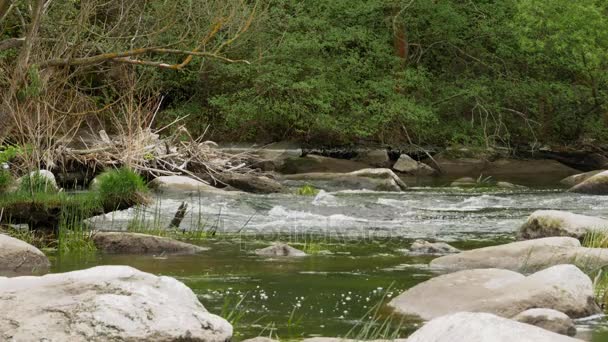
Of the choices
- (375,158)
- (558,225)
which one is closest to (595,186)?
(375,158)

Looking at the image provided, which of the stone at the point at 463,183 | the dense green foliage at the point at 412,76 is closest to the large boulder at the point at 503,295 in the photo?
the stone at the point at 463,183

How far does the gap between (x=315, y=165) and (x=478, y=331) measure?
66.8ft

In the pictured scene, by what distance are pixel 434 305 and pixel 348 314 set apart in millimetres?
655

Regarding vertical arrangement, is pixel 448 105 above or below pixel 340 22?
below

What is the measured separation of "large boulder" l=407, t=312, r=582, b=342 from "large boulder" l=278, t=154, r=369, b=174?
1980 centimetres

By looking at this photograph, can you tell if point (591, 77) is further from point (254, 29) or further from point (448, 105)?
point (254, 29)

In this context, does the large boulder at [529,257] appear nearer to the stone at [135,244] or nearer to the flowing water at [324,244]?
the flowing water at [324,244]

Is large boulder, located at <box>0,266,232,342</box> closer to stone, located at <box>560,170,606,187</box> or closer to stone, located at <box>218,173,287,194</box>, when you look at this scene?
stone, located at <box>218,173,287,194</box>

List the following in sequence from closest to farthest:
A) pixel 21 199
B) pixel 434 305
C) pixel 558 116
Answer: pixel 434 305
pixel 21 199
pixel 558 116

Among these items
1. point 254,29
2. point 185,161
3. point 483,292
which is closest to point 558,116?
point 254,29

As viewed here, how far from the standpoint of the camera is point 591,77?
91.6 feet

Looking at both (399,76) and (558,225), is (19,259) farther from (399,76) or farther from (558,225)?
(399,76)

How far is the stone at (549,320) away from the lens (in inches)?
266

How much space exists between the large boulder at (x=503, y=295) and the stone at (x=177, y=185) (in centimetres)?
986
